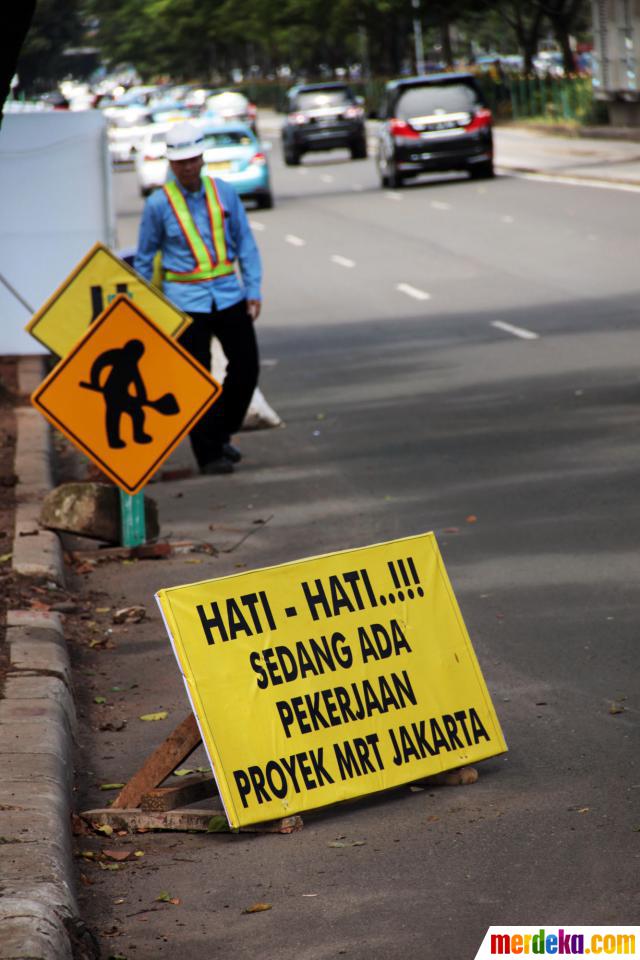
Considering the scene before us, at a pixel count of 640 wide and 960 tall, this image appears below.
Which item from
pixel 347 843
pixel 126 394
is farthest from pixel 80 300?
pixel 347 843

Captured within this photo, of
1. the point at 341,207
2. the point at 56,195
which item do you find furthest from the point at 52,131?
the point at 341,207

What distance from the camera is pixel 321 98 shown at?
5156 centimetres

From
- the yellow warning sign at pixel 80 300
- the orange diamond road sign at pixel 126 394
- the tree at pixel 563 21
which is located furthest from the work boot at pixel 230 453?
the tree at pixel 563 21

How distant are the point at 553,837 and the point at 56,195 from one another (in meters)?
13.3

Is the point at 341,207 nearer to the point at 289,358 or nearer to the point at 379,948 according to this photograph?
the point at 289,358

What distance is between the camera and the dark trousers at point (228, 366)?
10945 millimetres

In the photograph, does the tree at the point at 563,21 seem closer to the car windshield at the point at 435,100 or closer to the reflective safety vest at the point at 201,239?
the car windshield at the point at 435,100

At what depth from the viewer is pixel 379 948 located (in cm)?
441

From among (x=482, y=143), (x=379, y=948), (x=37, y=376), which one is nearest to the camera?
(x=379, y=948)

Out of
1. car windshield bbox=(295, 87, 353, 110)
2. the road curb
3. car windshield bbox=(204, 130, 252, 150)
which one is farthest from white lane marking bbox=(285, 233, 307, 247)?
car windshield bbox=(295, 87, 353, 110)

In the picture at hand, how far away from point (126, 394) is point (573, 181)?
26955 millimetres

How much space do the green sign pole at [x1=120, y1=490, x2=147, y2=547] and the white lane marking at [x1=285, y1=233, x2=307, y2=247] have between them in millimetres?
18933

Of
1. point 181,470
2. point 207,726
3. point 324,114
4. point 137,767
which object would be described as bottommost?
point 324,114

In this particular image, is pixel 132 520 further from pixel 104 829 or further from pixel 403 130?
pixel 403 130
